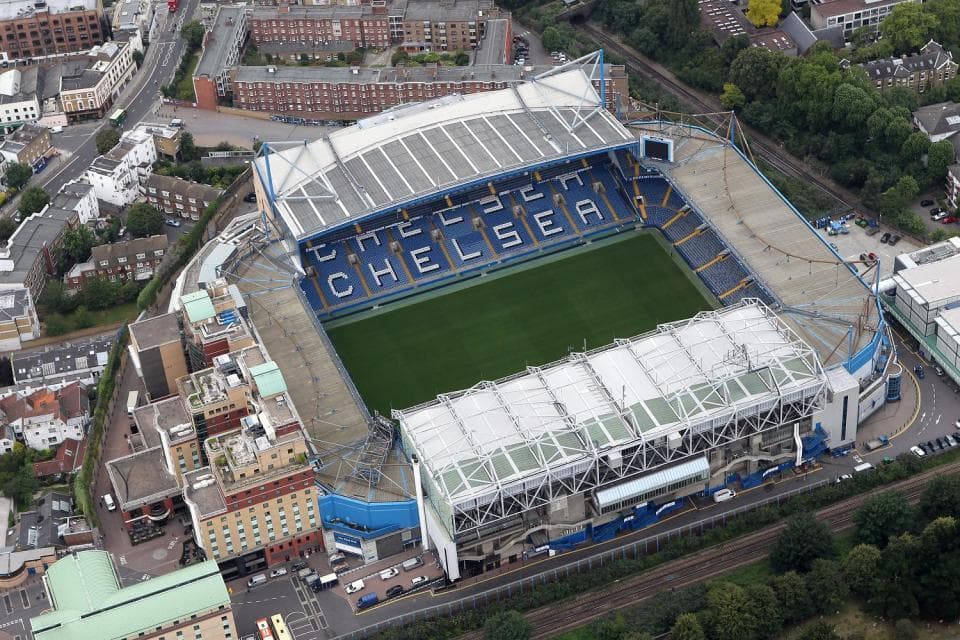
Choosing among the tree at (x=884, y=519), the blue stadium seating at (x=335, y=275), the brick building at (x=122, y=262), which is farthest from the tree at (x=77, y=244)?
the tree at (x=884, y=519)

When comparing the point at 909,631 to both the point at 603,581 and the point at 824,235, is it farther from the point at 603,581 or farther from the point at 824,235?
the point at 824,235

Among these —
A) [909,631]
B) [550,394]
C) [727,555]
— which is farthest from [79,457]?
[909,631]

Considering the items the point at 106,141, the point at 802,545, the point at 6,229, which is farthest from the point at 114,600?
the point at 106,141

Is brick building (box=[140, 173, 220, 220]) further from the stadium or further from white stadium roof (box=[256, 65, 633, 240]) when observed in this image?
white stadium roof (box=[256, 65, 633, 240])

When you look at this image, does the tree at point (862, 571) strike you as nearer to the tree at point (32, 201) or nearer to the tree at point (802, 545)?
the tree at point (802, 545)

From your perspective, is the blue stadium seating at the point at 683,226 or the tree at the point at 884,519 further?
the blue stadium seating at the point at 683,226

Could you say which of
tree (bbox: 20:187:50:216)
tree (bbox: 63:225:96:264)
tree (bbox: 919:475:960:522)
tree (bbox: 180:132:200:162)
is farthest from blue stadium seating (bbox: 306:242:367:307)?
tree (bbox: 919:475:960:522)
